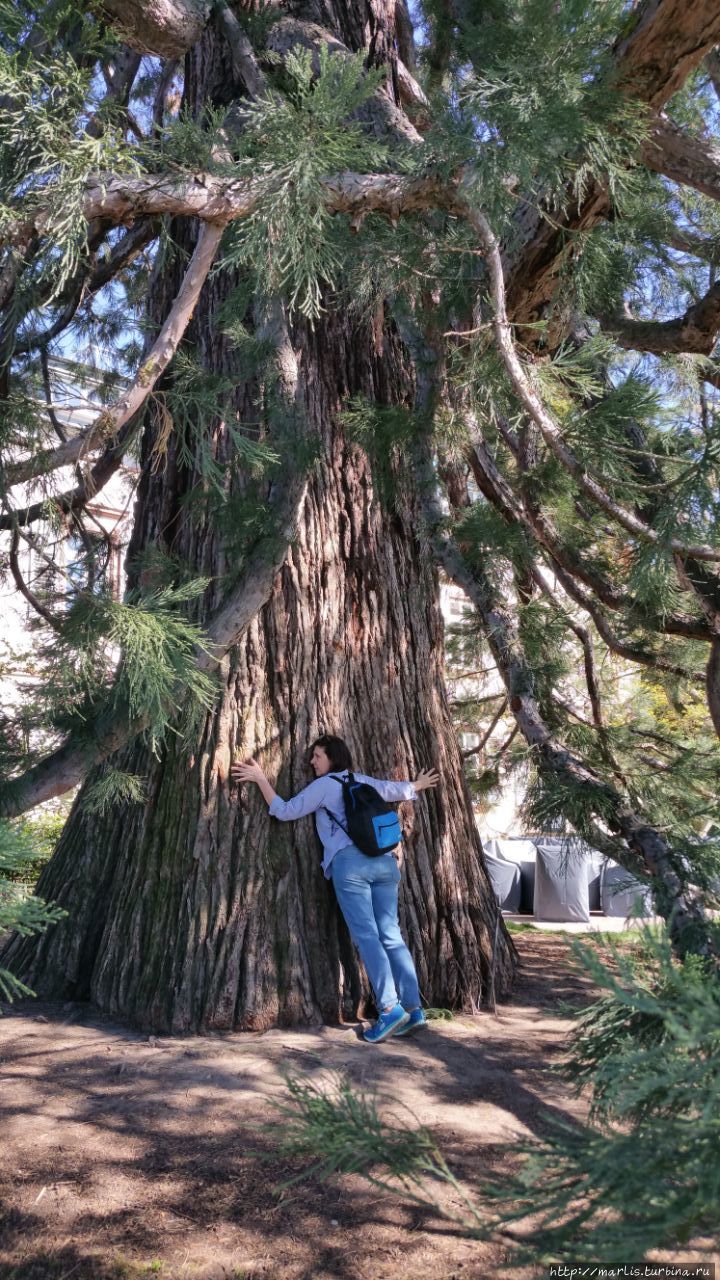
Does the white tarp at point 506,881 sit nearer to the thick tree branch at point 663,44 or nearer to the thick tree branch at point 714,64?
the thick tree branch at point 714,64

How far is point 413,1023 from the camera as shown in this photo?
14.5 ft

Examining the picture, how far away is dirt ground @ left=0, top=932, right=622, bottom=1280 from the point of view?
2668mm

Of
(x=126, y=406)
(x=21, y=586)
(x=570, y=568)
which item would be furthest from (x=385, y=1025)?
(x=126, y=406)

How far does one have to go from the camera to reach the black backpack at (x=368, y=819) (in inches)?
179

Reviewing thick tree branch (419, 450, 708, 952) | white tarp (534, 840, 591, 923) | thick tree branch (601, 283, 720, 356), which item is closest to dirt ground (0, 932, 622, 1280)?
thick tree branch (419, 450, 708, 952)

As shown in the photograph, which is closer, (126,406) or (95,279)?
(126,406)

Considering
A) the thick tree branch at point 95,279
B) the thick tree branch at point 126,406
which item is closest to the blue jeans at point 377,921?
the thick tree branch at point 126,406

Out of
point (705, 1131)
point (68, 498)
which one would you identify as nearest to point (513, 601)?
point (68, 498)

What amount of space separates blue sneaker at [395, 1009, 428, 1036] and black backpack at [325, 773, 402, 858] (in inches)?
29.2

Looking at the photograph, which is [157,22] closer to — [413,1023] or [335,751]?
[335,751]

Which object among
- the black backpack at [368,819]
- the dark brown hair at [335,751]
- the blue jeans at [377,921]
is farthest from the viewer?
the dark brown hair at [335,751]

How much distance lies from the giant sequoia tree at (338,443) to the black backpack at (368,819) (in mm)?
348

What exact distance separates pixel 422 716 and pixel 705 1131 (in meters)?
4.05

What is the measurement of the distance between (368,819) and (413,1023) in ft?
3.13
